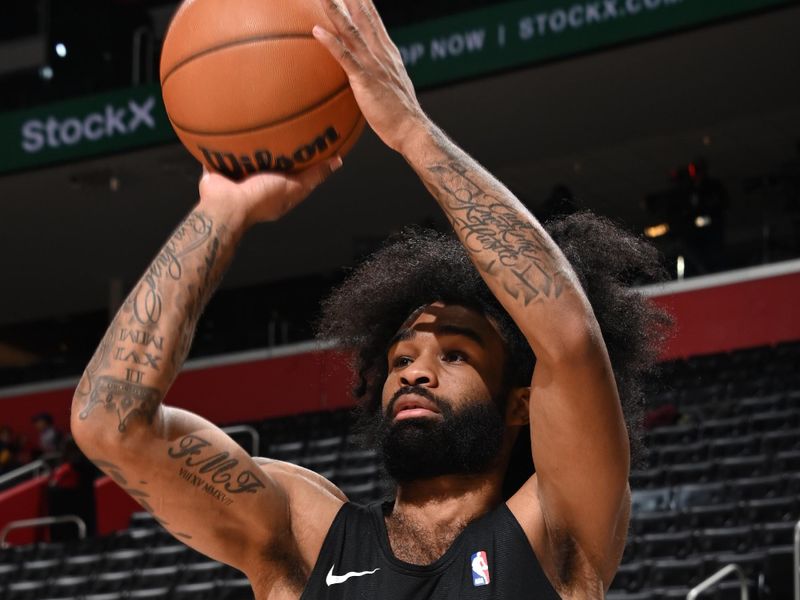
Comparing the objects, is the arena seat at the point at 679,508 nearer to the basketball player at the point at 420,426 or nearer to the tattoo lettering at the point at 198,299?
the basketball player at the point at 420,426

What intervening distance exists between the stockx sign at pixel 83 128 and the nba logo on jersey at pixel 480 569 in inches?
449

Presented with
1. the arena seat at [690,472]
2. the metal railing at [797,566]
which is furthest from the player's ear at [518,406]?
the arena seat at [690,472]

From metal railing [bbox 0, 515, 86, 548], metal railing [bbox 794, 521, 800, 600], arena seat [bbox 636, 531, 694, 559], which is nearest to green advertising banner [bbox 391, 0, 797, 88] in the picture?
metal railing [bbox 0, 515, 86, 548]

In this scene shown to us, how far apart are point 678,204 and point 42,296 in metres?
8.99

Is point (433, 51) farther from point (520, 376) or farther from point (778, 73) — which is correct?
point (520, 376)

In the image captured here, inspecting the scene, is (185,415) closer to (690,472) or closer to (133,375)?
(133,375)

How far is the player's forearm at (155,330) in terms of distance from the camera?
2.34 metres

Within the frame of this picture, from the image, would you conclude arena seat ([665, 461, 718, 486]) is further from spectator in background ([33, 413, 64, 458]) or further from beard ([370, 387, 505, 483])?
spectator in background ([33, 413, 64, 458])

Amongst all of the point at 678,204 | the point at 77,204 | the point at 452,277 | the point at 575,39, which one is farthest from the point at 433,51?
the point at 452,277

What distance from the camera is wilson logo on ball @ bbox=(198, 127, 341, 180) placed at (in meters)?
2.51

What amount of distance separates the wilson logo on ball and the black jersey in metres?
0.68

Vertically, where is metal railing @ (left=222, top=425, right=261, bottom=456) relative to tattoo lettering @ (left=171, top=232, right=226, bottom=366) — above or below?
above

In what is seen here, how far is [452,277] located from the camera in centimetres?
281

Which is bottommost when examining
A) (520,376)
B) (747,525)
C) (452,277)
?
(520,376)
